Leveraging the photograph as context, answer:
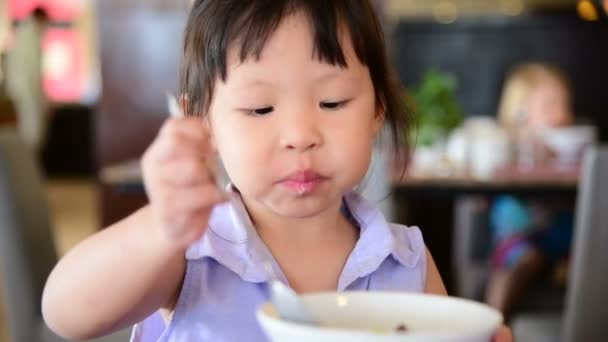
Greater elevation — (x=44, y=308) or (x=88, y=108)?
(x=44, y=308)

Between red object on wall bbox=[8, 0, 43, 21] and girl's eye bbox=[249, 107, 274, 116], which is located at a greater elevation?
girl's eye bbox=[249, 107, 274, 116]

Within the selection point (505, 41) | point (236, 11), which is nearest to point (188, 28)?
point (236, 11)

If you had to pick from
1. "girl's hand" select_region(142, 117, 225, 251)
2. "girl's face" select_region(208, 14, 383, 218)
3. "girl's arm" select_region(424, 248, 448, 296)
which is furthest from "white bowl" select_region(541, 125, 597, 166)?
"girl's hand" select_region(142, 117, 225, 251)

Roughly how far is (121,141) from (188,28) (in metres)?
4.03

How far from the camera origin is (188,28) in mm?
985

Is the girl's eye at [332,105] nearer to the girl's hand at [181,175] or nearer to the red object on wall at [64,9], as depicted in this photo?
the girl's hand at [181,175]

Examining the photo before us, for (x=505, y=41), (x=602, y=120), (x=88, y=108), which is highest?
(x=505, y=41)

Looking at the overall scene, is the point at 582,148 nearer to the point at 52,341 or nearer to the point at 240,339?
the point at 52,341

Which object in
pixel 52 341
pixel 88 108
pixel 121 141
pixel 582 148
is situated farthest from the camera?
pixel 88 108

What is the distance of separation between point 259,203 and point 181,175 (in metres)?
0.30

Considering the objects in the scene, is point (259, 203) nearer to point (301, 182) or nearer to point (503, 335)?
point (301, 182)

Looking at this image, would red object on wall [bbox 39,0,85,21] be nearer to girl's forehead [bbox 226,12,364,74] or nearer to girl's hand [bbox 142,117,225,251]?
girl's forehead [bbox 226,12,364,74]

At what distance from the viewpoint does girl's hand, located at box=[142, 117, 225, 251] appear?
0.70m

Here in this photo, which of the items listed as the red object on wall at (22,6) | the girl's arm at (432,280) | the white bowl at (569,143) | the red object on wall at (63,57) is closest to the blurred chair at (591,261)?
the white bowl at (569,143)
